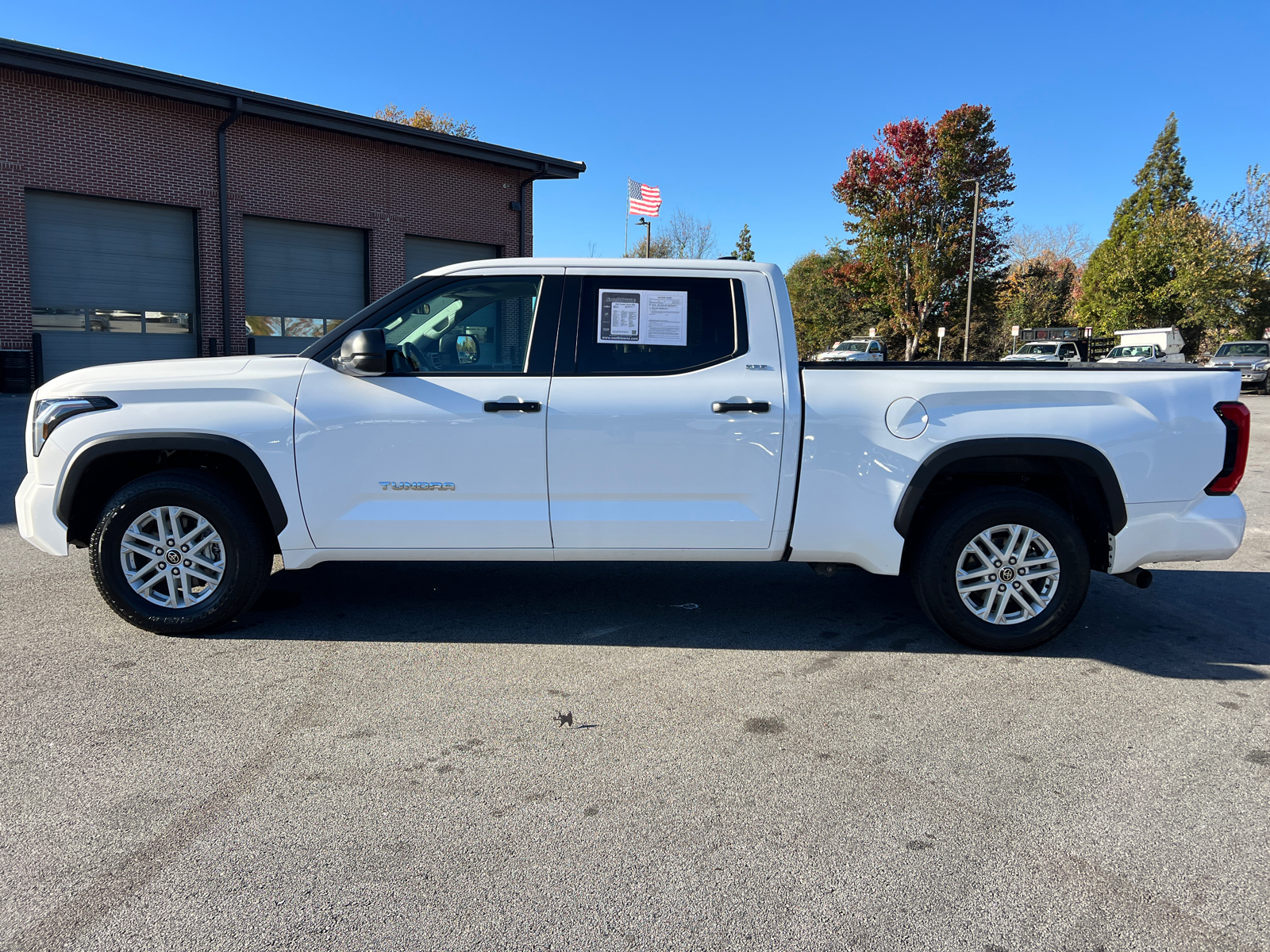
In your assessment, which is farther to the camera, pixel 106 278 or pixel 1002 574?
pixel 106 278

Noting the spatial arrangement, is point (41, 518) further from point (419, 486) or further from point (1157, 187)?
point (1157, 187)

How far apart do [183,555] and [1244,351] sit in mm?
39354

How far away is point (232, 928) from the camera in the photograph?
235cm

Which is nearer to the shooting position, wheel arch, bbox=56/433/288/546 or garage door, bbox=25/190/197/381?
Answer: wheel arch, bbox=56/433/288/546

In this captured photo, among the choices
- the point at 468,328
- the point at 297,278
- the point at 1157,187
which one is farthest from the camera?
the point at 1157,187

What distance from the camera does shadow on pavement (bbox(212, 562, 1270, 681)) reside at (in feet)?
15.2

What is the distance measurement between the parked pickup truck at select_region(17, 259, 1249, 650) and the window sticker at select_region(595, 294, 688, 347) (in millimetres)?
12

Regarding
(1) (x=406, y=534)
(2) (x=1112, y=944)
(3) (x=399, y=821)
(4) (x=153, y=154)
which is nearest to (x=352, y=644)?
(1) (x=406, y=534)

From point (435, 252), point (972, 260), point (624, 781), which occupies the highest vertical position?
point (972, 260)

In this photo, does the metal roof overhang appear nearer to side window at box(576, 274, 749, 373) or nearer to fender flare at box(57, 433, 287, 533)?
fender flare at box(57, 433, 287, 533)

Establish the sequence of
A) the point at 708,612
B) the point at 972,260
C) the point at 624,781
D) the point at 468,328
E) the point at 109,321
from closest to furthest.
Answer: the point at 624,781 < the point at 468,328 < the point at 708,612 < the point at 109,321 < the point at 972,260

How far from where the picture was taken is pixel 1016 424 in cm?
435

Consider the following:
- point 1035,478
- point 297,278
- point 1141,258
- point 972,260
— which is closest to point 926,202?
point 972,260

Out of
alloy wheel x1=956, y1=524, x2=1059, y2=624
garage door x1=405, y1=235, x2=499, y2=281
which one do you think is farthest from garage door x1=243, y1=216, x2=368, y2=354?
alloy wheel x1=956, y1=524, x2=1059, y2=624
